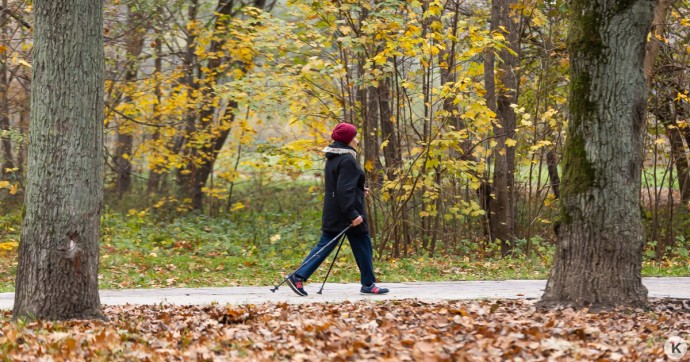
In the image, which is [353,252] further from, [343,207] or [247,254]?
[247,254]

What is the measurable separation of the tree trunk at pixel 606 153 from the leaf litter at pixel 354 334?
1.15 ft

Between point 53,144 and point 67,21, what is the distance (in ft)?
3.67

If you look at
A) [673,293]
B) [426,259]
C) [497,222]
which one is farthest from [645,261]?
[673,293]

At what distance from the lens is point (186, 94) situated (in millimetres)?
21703

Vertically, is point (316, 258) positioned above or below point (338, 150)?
below

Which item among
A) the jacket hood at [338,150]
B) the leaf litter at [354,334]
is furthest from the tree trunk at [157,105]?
the leaf litter at [354,334]

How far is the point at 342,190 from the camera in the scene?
9594mm

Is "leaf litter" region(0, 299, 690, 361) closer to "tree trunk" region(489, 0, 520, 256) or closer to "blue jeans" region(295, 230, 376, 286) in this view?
"blue jeans" region(295, 230, 376, 286)

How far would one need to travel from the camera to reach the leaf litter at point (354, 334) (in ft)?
21.0

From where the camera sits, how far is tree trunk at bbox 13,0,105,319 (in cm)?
778

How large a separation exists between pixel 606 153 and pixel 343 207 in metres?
2.96

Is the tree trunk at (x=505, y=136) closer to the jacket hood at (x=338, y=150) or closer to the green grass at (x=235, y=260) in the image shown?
the green grass at (x=235, y=260)

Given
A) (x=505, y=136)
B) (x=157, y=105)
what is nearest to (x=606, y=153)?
(x=505, y=136)

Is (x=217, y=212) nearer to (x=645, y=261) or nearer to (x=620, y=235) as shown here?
(x=645, y=261)
